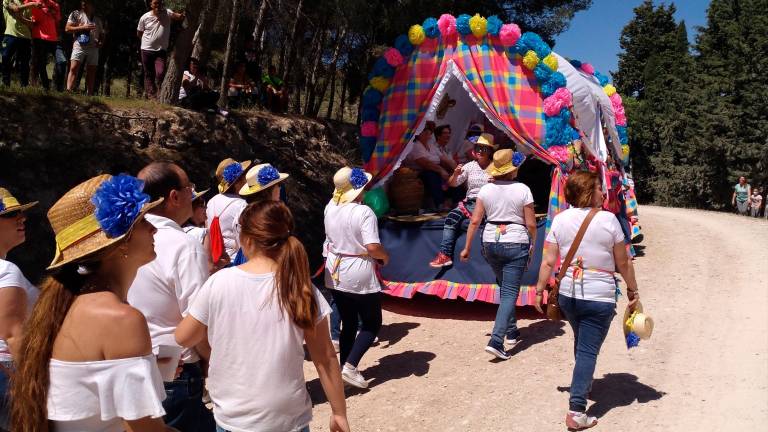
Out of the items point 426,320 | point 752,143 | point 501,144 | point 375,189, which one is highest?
point 752,143

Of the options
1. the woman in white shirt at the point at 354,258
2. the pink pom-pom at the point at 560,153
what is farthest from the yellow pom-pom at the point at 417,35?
the woman in white shirt at the point at 354,258

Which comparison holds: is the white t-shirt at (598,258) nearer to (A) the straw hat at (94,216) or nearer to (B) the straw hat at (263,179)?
(B) the straw hat at (263,179)

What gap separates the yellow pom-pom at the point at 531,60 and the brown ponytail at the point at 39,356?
655 centimetres

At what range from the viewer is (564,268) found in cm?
421

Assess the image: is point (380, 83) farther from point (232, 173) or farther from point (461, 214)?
point (232, 173)

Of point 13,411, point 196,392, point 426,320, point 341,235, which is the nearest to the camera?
point 13,411

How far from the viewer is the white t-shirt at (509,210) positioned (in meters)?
5.59

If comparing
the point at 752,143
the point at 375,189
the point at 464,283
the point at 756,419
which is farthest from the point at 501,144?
the point at 752,143

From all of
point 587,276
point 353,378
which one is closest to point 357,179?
point 353,378

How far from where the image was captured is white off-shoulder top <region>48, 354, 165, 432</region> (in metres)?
1.78

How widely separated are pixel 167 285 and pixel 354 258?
234 centimetres

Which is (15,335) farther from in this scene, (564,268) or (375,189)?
(375,189)

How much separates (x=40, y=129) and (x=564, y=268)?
6.59 meters

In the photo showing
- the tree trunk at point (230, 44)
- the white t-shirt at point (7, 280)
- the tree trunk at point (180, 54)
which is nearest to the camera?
the white t-shirt at point (7, 280)
